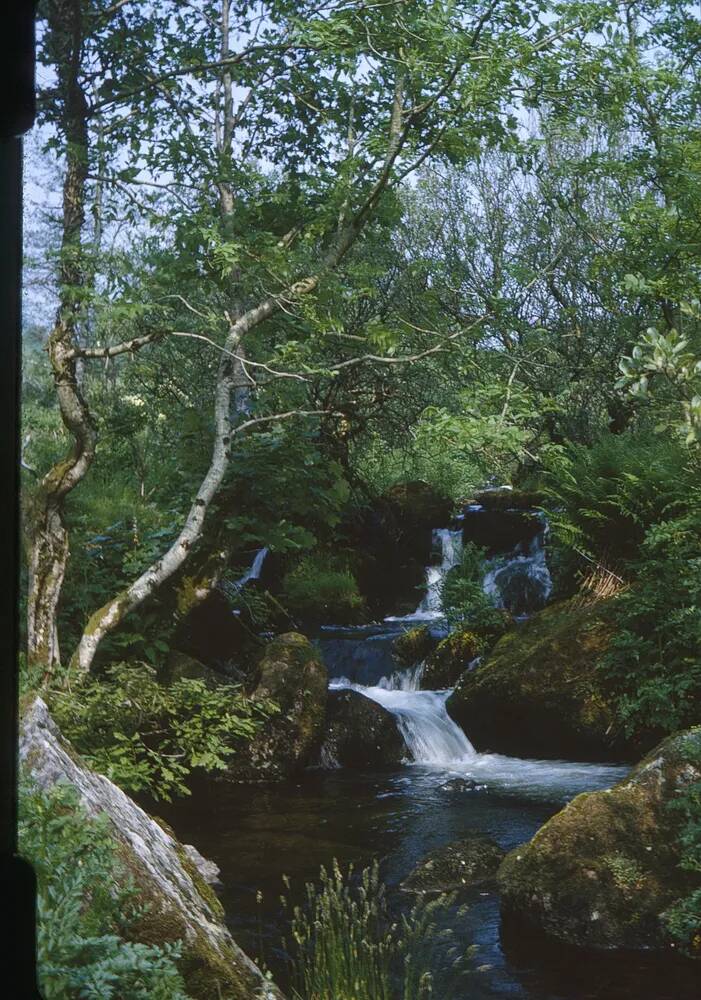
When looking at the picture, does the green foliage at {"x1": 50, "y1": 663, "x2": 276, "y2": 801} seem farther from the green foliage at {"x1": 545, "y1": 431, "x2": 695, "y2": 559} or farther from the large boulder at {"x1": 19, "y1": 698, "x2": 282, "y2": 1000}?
the green foliage at {"x1": 545, "y1": 431, "x2": 695, "y2": 559}

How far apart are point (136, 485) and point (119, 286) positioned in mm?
2573

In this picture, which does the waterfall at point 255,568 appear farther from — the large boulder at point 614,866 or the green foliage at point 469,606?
the large boulder at point 614,866

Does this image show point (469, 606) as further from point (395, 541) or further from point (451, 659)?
point (395, 541)

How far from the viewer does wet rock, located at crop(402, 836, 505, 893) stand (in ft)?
17.3

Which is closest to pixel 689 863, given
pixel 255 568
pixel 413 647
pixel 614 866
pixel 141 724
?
pixel 614 866

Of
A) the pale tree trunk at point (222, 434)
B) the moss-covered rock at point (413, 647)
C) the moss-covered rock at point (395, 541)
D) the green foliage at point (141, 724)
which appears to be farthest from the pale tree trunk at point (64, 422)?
the moss-covered rock at point (395, 541)

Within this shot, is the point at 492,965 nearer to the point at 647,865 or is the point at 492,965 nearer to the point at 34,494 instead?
the point at 647,865

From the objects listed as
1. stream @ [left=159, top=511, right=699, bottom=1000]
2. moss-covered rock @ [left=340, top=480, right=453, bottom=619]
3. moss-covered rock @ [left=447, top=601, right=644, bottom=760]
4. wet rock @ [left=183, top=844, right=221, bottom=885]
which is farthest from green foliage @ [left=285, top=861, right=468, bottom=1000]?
moss-covered rock @ [left=340, top=480, right=453, bottom=619]

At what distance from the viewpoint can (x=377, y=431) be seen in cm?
1219

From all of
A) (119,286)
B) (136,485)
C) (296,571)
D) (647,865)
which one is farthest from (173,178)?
(647,865)

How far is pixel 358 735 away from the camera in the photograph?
789cm

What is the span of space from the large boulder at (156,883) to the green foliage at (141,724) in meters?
2.08

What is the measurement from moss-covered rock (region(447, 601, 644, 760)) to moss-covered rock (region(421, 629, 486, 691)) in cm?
60

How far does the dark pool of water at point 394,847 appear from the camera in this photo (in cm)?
423
